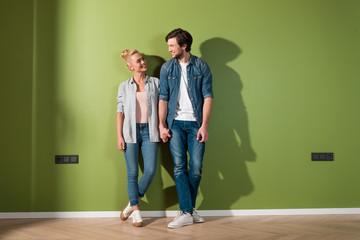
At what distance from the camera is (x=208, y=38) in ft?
10.1

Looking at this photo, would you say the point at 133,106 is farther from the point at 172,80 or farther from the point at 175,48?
the point at 175,48

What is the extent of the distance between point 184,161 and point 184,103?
494mm

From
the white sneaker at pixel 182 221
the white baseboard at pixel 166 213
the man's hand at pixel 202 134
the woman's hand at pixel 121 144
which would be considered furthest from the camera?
the white baseboard at pixel 166 213

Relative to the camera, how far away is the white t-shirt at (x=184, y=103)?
8.94ft

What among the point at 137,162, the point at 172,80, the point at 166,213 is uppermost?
the point at 172,80

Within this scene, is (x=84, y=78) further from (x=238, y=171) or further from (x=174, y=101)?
(x=238, y=171)

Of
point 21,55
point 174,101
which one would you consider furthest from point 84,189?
point 21,55

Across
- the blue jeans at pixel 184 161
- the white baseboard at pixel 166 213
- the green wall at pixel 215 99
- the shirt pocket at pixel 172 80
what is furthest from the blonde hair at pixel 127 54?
the white baseboard at pixel 166 213

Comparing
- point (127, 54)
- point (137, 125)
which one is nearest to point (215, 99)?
point (137, 125)

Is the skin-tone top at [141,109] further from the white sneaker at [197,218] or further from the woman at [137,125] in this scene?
the white sneaker at [197,218]

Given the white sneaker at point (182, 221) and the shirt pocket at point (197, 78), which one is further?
the shirt pocket at point (197, 78)

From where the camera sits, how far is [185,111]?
273 centimetres

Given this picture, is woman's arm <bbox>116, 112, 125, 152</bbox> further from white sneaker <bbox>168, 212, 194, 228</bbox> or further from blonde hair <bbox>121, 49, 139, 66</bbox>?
white sneaker <bbox>168, 212, 194, 228</bbox>

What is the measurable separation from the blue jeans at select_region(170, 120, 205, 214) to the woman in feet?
0.64
